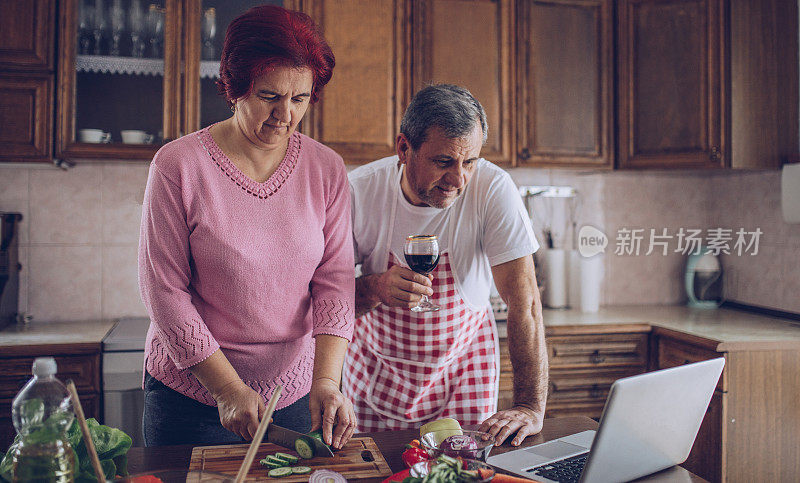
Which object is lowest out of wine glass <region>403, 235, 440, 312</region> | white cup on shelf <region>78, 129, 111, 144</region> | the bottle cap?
the bottle cap

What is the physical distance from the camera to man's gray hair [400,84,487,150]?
4.84 ft

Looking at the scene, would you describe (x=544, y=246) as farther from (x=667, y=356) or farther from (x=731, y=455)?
(x=731, y=455)

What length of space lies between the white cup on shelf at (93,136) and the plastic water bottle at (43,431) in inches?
79.0

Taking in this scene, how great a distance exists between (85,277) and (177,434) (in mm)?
1846

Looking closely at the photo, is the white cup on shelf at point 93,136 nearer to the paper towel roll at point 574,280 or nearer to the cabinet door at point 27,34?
the cabinet door at point 27,34

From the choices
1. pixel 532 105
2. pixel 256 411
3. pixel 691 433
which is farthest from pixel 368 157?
pixel 691 433

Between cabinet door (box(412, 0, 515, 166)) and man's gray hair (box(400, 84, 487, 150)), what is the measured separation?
4.38 ft

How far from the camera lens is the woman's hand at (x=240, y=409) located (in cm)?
116

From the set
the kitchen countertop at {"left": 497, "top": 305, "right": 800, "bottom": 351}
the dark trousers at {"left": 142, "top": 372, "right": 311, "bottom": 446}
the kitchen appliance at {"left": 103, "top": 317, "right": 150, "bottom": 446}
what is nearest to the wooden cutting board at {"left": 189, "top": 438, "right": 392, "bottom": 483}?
the dark trousers at {"left": 142, "top": 372, "right": 311, "bottom": 446}

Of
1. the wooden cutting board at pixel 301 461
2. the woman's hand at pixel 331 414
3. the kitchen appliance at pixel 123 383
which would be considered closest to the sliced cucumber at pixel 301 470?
the wooden cutting board at pixel 301 461

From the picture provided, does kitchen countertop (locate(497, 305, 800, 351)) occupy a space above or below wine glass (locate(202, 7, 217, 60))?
below

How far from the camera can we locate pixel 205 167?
1.32 m

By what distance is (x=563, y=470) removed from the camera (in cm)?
109

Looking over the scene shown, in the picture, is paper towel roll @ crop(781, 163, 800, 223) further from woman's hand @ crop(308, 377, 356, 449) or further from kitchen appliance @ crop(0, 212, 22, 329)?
kitchen appliance @ crop(0, 212, 22, 329)
